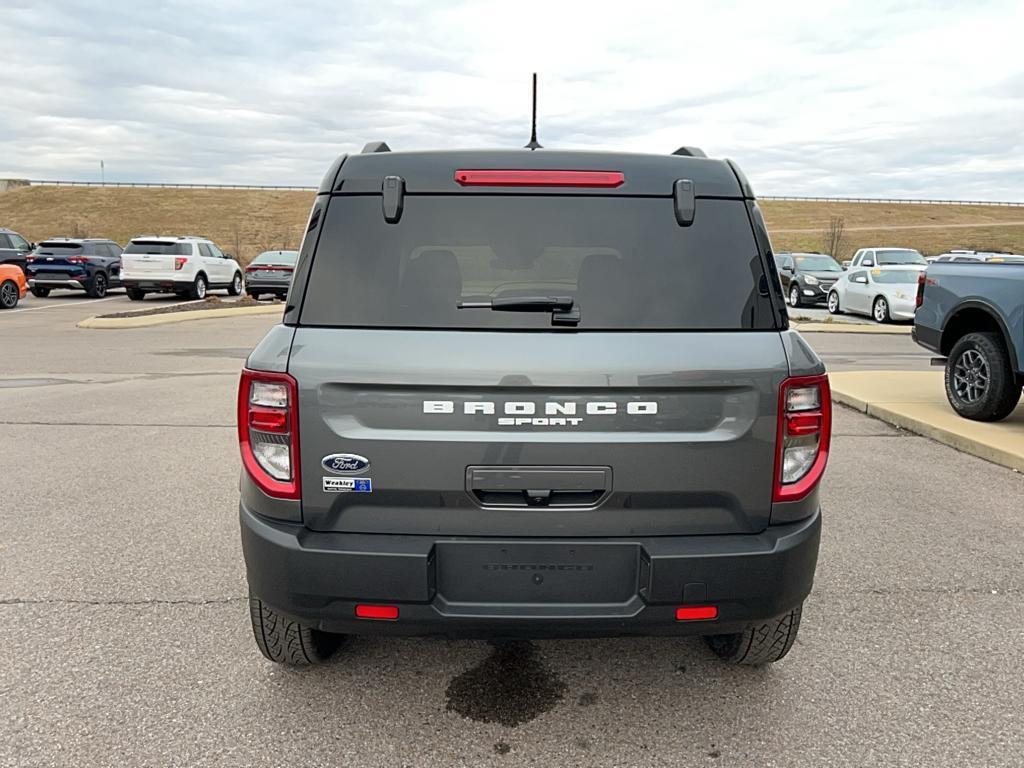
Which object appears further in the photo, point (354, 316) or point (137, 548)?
point (137, 548)

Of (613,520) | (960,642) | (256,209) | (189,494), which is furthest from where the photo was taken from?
(256,209)

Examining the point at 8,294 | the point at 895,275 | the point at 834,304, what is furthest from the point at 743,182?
the point at 8,294

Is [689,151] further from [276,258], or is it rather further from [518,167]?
[276,258]

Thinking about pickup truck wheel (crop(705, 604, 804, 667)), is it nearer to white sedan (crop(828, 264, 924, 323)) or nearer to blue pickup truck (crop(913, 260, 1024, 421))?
blue pickup truck (crop(913, 260, 1024, 421))

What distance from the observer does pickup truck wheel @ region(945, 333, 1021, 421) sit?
764 cm

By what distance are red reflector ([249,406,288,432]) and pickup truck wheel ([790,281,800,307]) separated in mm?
25202

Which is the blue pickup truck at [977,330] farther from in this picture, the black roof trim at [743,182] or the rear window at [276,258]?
the rear window at [276,258]

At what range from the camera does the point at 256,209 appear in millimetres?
95688

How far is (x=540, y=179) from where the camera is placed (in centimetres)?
276

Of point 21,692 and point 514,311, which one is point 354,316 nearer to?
point 514,311

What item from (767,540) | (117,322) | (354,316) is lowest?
(117,322)

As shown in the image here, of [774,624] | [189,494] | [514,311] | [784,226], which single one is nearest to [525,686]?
[774,624]

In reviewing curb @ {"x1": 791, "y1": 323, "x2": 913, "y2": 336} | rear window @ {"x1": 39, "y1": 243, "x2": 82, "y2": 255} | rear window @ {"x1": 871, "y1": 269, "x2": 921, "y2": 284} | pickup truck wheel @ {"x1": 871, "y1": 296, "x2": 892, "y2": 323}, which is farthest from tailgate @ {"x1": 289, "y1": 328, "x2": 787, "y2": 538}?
rear window @ {"x1": 39, "y1": 243, "x2": 82, "y2": 255}

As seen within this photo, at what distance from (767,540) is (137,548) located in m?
3.57
